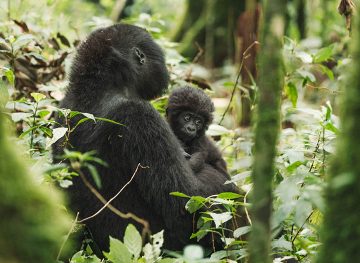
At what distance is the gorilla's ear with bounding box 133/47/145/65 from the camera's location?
387 cm

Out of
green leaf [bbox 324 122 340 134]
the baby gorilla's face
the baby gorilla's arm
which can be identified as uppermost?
green leaf [bbox 324 122 340 134]

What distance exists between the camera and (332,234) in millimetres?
1638

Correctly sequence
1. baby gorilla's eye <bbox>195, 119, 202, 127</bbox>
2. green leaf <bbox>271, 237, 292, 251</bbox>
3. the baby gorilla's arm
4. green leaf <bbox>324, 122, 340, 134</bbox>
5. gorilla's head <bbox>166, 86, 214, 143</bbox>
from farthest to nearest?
baby gorilla's eye <bbox>195, 119, 202, 127</bbox> < gorilla's head <bbox>166, 86, 214, 143</bbox> < the baby gorilla's arm < green leaf <bbox>324, 122, 340, 134</bbox> < green leaf <bbox>271, 237, 292, 251</bbox>

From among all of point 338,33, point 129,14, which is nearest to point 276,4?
point 338,33

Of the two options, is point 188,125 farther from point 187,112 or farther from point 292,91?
point 292,91

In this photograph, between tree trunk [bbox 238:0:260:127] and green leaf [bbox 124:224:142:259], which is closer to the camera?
green leaf [bbox 124:224:142:259]

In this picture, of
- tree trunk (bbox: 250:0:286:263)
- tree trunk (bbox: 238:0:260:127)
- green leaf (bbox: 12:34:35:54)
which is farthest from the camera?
tree trunk (bbox: 238:0:260:127)

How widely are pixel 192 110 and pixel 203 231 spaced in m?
1.80

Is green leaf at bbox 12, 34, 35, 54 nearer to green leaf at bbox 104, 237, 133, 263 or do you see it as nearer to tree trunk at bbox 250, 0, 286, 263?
green leaf at bbox 104, 237, 133, 263

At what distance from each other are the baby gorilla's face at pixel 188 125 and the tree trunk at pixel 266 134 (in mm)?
2846

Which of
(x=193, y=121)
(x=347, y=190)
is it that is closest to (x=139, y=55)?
(x=193, y=121)

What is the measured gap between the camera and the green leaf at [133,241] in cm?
242

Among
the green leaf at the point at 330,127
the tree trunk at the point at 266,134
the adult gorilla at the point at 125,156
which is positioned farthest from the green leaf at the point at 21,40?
the tree trunk at the point at 266,134

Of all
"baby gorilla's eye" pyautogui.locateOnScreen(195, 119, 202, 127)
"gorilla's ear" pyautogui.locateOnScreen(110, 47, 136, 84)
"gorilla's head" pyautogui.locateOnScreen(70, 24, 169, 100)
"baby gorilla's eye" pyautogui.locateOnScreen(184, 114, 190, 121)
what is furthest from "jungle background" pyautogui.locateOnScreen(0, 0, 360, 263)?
"gorilla's ear" pyautogui.locateOnScreen(110, 47, 136, 84)
